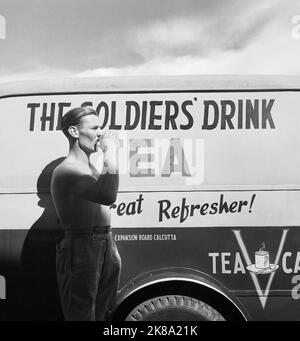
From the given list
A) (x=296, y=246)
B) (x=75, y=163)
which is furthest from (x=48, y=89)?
(x=296, y=246)

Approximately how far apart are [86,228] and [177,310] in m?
0.89

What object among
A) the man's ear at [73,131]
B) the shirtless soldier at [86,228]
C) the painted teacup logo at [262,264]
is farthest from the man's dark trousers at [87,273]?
→ the painted teacup logo at [262,264]

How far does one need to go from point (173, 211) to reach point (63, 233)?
811 mm

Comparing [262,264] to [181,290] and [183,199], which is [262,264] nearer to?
[181,290]

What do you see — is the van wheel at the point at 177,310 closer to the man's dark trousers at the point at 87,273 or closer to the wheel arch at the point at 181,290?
the wheel arch at the point at 181,290

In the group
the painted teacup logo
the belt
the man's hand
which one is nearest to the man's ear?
the man's hand

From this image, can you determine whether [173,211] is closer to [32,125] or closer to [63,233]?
[63,233]

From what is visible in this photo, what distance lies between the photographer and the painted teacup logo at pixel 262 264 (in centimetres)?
300

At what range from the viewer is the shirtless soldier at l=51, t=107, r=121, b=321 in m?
3.02

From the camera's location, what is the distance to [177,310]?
304 centimetres

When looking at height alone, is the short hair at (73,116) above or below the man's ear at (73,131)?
above

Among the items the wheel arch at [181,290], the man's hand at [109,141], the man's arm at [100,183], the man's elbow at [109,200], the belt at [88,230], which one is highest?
the man's hand at [109,141]

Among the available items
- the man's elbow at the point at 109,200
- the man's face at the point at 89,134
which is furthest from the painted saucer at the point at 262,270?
the man's face at the point at 89,134

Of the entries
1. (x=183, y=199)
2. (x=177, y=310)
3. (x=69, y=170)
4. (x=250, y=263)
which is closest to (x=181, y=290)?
(x=177, y=310)
